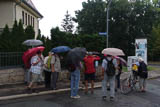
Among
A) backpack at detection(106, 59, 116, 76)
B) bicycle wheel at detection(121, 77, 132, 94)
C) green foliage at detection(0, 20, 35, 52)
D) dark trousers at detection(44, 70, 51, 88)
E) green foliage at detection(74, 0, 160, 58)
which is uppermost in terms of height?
→ green foliage at detection(74, 0, 160, 58)

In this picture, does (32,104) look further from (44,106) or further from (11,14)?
(11,14)

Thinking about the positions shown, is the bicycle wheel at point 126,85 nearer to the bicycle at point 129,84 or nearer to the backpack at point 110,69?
the bicycle at point 129,84

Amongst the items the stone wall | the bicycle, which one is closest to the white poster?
the bicycle

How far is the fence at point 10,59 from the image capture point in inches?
343

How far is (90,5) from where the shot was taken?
113ft

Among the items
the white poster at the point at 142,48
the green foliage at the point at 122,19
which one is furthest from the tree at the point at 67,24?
the white poster at the point at 142,48

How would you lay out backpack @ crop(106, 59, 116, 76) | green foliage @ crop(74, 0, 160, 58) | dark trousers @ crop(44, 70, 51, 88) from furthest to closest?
green foliage @ crop(74, 0, 160, 58) → dark trousers @ crop(44, 70, 51, 88) → backpack @ crop(106, 59, 116, 76)

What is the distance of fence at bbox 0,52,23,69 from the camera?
28.6ft

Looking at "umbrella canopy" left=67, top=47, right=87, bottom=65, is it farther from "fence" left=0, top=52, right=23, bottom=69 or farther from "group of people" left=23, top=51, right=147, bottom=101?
"fence" left=0, top=52, right=23, bottom=69

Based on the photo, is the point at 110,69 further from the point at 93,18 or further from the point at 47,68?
the point at 93,18

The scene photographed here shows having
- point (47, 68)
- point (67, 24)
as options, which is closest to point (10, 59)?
point (47, 68)

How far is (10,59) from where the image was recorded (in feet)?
29.5

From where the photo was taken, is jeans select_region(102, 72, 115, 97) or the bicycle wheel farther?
the bicycle wheel

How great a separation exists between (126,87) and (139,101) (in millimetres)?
1553
